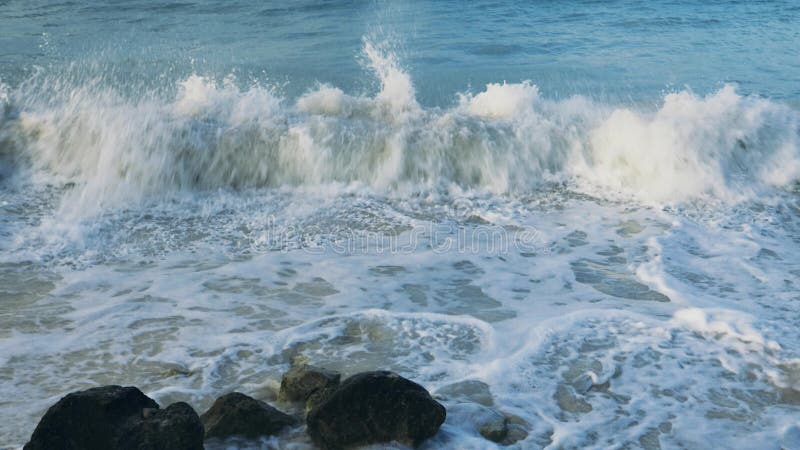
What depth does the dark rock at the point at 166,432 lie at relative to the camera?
111 inches

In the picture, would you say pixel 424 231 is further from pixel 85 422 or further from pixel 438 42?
pixel 438 42

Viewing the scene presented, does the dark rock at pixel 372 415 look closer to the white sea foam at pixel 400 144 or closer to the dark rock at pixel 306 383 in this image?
the dark rock at pixel 306 383

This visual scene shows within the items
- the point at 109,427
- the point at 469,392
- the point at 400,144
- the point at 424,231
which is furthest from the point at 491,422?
the point at 400,144

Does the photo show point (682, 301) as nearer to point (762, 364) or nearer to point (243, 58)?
point (762, 364)

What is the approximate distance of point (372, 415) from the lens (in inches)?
122

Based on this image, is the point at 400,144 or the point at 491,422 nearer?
the point at 491,422

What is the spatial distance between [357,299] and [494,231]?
1.80m

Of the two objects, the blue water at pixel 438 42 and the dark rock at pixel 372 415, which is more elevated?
the blue water at pixel 438 42

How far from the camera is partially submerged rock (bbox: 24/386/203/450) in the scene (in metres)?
2.80

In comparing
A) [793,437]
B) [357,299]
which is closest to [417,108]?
[357,299]

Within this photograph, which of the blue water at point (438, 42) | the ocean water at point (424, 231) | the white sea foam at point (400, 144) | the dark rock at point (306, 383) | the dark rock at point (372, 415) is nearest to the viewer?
the dark rock at point (372, 415)

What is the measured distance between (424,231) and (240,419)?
3246 millimetres

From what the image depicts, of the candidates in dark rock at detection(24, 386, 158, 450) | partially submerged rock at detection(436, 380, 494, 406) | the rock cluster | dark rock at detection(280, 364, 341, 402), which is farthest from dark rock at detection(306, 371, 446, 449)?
dark rock at detection(24, 386, 158, 450)

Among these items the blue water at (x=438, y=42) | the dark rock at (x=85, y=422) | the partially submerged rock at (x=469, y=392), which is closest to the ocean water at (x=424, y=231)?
the partially submerged rock at (x=469, y=392)
